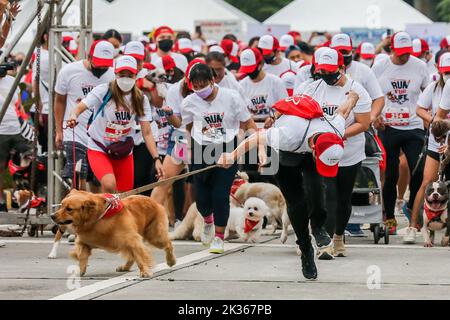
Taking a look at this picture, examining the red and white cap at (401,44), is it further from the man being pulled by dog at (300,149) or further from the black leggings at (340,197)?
the man being pulled by dog at (300,149)

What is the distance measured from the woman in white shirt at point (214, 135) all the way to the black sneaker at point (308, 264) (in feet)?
8.26

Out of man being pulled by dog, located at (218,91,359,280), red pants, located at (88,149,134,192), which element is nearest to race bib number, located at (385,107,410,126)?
red pants, located at (88,149,134,192)

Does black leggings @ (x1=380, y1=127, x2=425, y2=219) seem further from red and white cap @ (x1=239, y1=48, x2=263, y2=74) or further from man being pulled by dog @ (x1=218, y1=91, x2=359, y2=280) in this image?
man being pulled by dog @ (x1=218, y1=91, x2=359, y2=280)

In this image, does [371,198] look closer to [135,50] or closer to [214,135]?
[214,135]

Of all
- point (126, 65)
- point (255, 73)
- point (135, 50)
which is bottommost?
point (255, 73)

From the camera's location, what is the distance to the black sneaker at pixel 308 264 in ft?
34.7

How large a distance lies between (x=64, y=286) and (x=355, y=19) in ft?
74.4

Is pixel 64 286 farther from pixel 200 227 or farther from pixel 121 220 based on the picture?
pixel 200 227

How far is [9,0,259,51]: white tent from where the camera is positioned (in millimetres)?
31578

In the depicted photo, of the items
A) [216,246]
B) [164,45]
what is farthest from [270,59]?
[216,246]

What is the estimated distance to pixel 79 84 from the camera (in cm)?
1412

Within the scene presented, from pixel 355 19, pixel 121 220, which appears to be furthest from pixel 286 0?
pixel 121 220

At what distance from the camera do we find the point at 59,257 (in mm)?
12578

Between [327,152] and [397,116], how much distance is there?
17.2ft
